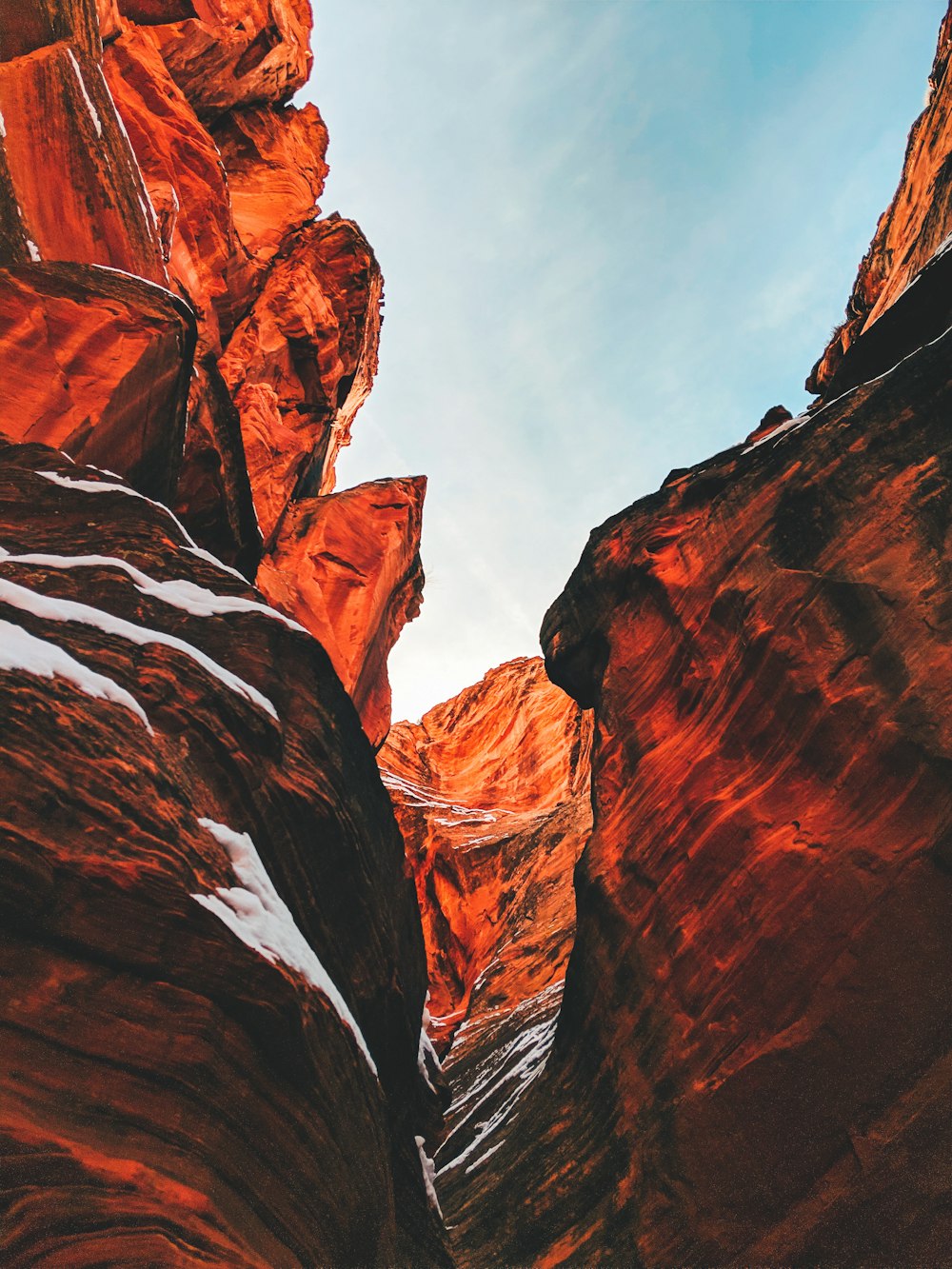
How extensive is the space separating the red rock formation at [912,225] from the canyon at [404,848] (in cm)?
15

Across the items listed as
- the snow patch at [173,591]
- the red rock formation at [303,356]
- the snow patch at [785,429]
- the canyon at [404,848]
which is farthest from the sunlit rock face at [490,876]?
the red rock formation at [303,356]

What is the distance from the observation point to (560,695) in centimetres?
4716

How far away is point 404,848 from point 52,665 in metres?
8.17

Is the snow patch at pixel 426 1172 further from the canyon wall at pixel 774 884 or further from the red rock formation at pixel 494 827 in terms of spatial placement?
the red rock formation at pixel 494 827

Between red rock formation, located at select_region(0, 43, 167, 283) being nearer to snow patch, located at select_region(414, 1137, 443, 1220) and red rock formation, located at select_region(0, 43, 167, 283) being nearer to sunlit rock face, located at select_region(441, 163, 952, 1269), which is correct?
sunlit rock face, located at select_region(441, 163, 952, 1269)

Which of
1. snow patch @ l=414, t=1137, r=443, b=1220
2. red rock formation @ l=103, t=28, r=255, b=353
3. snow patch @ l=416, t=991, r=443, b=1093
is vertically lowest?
snow patch @ l=414, t=1137, r=443, b=1220

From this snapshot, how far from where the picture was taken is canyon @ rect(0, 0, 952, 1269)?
Answer: 6.77 m

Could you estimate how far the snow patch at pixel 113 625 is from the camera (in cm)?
845

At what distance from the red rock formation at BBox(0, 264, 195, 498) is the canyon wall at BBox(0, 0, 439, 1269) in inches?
1.8

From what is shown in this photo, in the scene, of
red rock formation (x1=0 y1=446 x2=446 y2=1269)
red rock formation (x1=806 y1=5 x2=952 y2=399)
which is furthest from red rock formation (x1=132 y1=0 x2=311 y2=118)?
red rock formation (x1=0 y1=446 x2=446 y2=1269)

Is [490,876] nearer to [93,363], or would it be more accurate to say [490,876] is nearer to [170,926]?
[93,363]

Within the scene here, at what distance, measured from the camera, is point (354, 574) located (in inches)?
966

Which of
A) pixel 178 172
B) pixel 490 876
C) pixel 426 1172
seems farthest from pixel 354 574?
pixel 426 1172

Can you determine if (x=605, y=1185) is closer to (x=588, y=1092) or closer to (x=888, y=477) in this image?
(x=588, y=1092)
